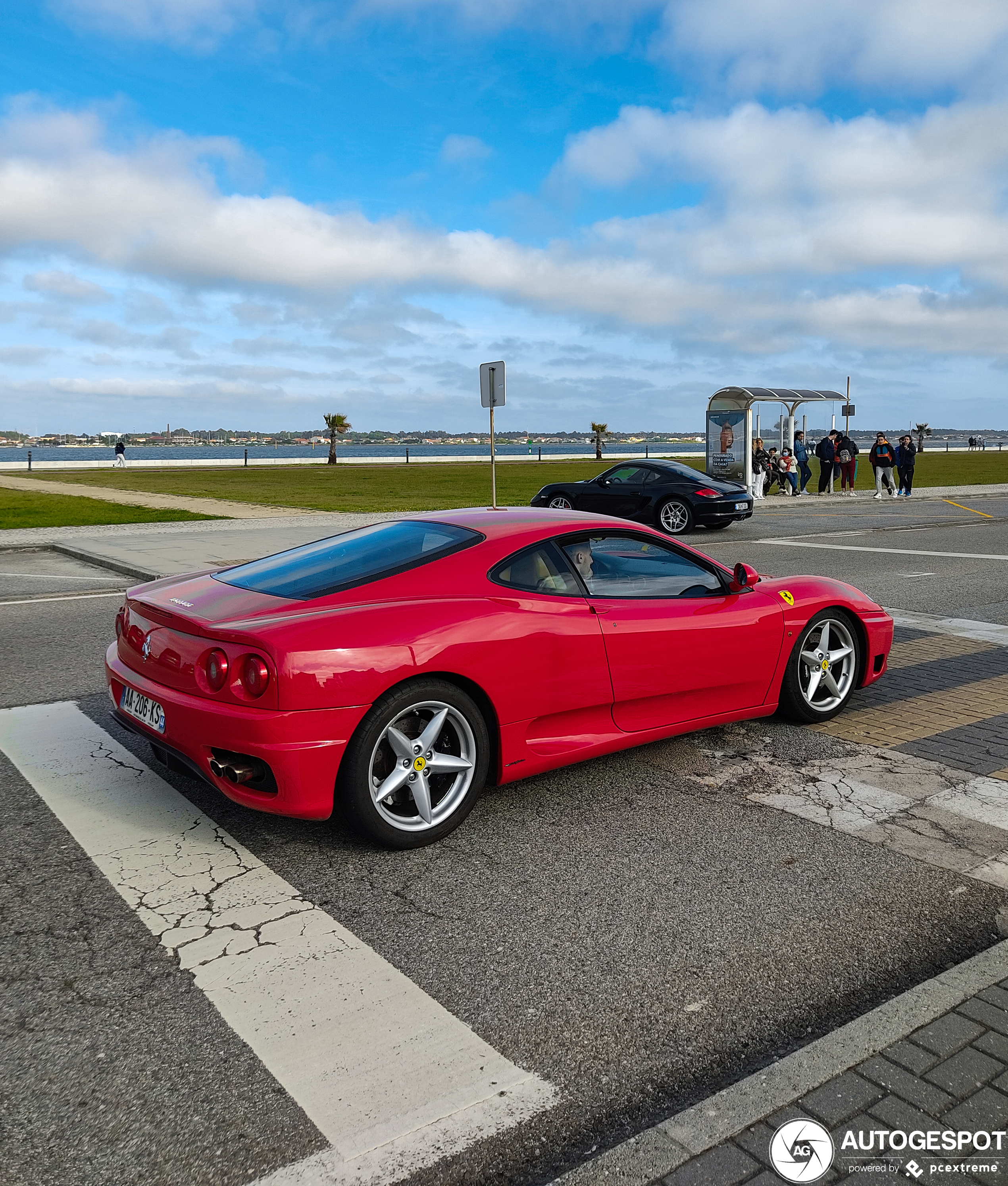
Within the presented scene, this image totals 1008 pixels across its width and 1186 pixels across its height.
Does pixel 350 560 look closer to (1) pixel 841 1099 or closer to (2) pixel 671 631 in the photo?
(2) pixel 671 631

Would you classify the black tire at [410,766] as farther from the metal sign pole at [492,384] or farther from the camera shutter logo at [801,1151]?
the metal sign pole at [492,384]

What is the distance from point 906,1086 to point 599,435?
72553 mm

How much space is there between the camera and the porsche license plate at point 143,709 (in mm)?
4051

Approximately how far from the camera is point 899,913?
349cm

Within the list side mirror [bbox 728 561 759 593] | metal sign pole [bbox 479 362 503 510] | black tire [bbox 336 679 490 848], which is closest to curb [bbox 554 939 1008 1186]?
black tire [bbox 336 679 490 848]

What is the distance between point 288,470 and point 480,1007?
5011 centimetres

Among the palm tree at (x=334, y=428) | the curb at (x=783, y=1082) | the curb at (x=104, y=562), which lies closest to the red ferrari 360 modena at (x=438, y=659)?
the curb at (x=783, y=1082)

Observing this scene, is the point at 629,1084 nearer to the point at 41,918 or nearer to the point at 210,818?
the point at 41,918

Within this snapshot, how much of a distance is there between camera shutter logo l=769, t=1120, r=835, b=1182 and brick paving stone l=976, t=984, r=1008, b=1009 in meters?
0.79

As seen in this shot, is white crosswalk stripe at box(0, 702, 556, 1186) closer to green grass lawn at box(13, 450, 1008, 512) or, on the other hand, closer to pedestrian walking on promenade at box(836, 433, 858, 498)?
green grass lawn at box(13, 450, 1008, 512)

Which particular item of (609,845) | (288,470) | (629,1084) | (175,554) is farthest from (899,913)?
(288,470)

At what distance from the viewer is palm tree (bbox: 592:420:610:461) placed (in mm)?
71812

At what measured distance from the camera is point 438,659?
3.92 metres

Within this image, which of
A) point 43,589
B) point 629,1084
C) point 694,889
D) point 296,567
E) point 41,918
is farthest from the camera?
point 43,589
